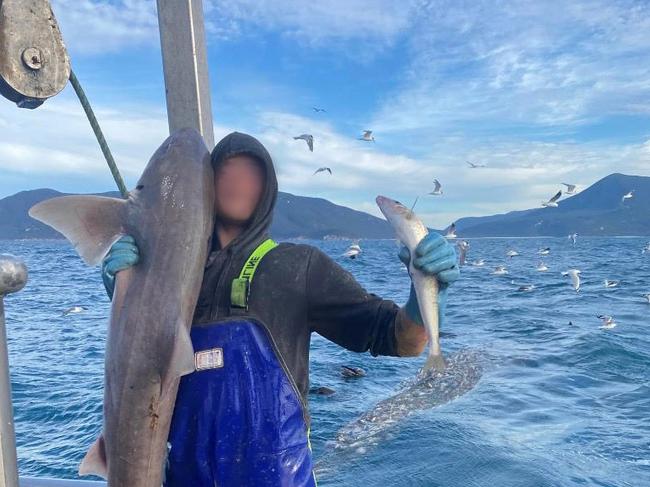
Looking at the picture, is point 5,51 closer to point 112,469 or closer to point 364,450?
point 112,469

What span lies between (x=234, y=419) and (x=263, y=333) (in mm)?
427

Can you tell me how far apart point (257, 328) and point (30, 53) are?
163 cm

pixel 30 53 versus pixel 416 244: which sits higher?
pixel 30 53

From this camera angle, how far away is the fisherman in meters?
2.87

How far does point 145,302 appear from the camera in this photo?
2.85 m

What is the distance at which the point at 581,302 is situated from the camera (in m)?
27.0

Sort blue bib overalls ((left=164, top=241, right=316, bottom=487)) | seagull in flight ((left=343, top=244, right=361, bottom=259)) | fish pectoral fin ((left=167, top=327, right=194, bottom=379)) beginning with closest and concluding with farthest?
fish pectoral fin ((left=167, top=327, right=194, bottom=379)) < blue bib overalls ((left=164, top=241, right=316, bottom=487)) < seagull in flight ((left=343, top=244, right=361, bottom=259))

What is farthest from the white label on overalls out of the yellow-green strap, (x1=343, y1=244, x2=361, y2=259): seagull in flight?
(x1=343, y1=244, x2=361, y2=259): seagull in flight

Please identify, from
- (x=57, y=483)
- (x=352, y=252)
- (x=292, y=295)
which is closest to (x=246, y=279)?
(x=292, y=295)

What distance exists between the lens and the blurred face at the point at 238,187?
10.9ft

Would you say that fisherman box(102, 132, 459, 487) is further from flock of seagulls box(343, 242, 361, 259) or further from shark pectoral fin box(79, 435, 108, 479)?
flock of seagulls box(343, 242, 361, 259)

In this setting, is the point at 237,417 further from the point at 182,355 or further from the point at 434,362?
the point at 434,362

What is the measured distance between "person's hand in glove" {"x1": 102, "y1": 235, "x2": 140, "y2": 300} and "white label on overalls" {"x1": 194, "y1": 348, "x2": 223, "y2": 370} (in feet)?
1.80

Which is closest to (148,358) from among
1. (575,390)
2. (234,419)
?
(234,419)
